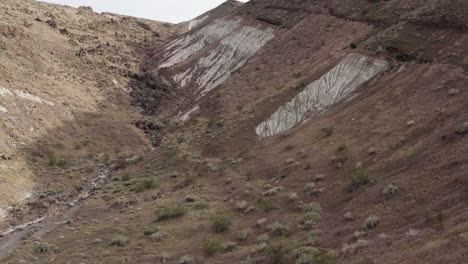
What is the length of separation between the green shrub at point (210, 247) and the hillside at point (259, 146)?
0.10 m

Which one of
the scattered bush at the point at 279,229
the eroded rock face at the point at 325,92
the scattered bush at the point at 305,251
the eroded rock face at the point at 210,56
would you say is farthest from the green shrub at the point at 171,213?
the eroded rock face at the point at 210,56

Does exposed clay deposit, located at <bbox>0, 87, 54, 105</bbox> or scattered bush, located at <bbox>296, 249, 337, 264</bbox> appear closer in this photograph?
scattered bush, located at <bbox>296, 249, 337, 264</bbox>

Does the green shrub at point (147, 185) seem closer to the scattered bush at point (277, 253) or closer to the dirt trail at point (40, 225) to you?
the dirt trail at point (40, 225)

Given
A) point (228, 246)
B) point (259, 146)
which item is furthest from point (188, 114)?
point (228, 246)

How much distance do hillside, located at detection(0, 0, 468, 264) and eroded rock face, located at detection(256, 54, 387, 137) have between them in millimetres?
121

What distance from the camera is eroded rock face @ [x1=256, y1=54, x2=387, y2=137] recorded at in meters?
30.2

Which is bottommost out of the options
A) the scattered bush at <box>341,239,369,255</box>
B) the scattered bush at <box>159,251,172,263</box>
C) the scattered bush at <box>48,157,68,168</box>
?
the scattered bush at <box>341,239,369,255</box>

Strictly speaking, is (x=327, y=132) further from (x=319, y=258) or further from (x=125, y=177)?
(x=125, y=177)

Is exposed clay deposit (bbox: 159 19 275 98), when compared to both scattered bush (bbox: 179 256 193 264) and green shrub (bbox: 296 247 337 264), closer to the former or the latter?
scattered bush (bbox: 179 256 193 264)

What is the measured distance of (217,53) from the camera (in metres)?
56.3

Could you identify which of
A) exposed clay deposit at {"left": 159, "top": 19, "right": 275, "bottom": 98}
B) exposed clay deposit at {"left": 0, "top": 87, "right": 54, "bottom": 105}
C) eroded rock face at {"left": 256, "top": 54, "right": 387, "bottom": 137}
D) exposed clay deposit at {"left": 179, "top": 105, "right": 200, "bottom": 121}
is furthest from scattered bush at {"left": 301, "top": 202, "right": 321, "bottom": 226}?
exposed clay deposit at {"left": 159, "top": 19, "right": 275, "bottom": 98}

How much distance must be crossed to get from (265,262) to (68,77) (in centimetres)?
3960

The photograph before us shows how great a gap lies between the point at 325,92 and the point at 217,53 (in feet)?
91.6

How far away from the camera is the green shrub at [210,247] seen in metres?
16.6
